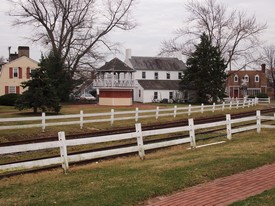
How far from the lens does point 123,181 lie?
8281 mm

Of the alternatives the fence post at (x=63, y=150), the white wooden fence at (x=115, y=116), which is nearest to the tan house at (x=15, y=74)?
the white wooden fence at (x=115, y=116)

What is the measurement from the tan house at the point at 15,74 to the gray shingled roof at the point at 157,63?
17.8 metres

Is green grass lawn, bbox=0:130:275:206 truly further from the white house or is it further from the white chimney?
the white chimney

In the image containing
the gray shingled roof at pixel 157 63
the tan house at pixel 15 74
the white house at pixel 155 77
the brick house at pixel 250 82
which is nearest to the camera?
the tan house at pixel 15 74

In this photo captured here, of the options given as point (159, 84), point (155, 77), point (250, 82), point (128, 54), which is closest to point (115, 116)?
point (159, 84)

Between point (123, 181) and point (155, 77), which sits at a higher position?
point (155, 77)

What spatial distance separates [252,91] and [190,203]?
90.1 metres

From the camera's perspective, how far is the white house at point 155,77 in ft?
217

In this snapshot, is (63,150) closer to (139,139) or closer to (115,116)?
(139,139)

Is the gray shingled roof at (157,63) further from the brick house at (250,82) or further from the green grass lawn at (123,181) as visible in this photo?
the green grass lawn at (123,181)

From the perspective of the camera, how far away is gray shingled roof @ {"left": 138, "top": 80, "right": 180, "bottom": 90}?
66481mm

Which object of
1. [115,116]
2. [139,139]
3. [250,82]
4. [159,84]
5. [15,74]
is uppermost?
[15,74]

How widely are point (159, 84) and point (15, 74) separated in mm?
Answer: 23107

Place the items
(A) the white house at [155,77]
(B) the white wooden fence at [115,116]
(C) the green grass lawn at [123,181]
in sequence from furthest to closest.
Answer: (A) the white house at [155,77], (B) the white wooden fence at [115,116], (C) the green grass lawn at [123,181]
